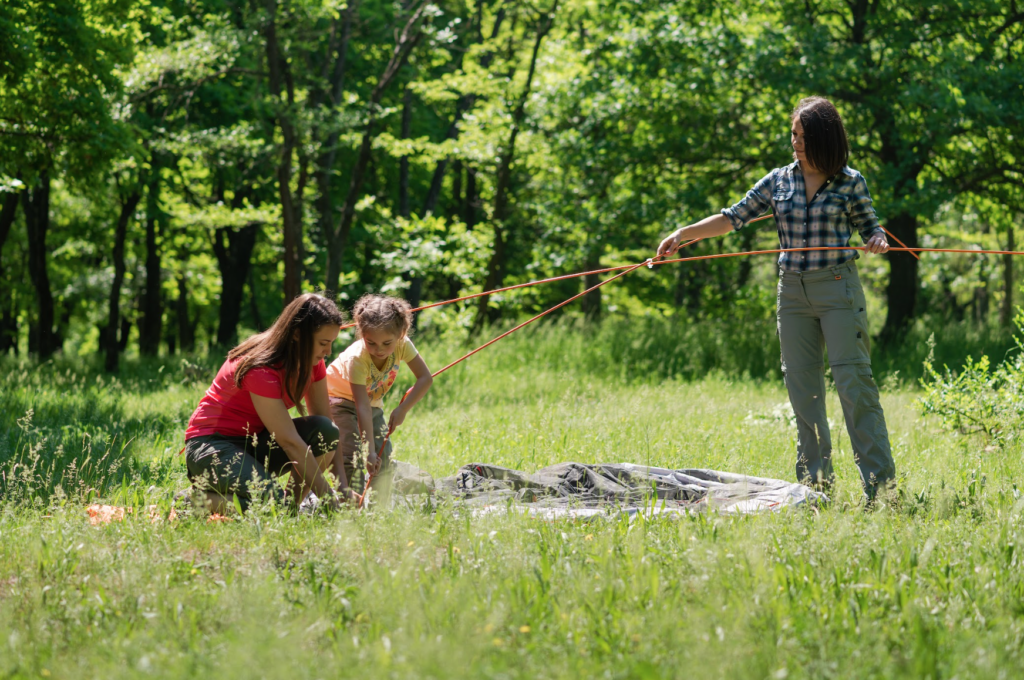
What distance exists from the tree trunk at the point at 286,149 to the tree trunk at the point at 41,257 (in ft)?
16.9

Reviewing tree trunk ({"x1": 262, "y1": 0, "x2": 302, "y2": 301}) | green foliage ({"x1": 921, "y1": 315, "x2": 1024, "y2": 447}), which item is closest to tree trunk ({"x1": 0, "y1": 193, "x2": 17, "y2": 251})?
tree trunk ({"x1": 262, "y1": 0, "x2": 302, "y2": 301})

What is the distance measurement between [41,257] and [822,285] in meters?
14.4

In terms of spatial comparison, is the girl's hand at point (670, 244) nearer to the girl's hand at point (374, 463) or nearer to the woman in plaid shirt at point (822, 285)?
the woman in plaid shirt at point (822, 285)

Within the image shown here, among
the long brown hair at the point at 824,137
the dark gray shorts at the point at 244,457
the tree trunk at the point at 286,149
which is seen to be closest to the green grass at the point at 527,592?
the dark gray shorts at the point at 244,457

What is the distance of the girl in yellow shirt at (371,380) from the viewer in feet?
14.4

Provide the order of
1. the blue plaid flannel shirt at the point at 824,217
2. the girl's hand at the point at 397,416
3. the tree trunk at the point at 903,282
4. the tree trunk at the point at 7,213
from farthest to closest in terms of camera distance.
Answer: the tree trunk at the point at 7,213 → the tree trunk at the point at 903,282 → the girl's hand at the point at 397,416 → the blue plaid flannel shirt at the point at 824,217

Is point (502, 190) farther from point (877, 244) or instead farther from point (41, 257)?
point (877, 244)

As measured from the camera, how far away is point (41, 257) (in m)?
14.8

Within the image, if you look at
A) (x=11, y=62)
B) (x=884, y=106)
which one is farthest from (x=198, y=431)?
(x=884, y=106)

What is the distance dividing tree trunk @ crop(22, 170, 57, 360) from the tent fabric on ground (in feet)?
40.2

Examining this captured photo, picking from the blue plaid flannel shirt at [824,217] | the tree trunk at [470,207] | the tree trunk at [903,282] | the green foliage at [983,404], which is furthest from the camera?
the tree trunk at [470,207]

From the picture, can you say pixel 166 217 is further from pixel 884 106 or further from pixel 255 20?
pixel 884 106

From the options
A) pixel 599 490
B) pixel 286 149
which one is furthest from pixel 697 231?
pixel 286 149

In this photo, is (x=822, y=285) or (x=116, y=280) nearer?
(x=822, y=285)
